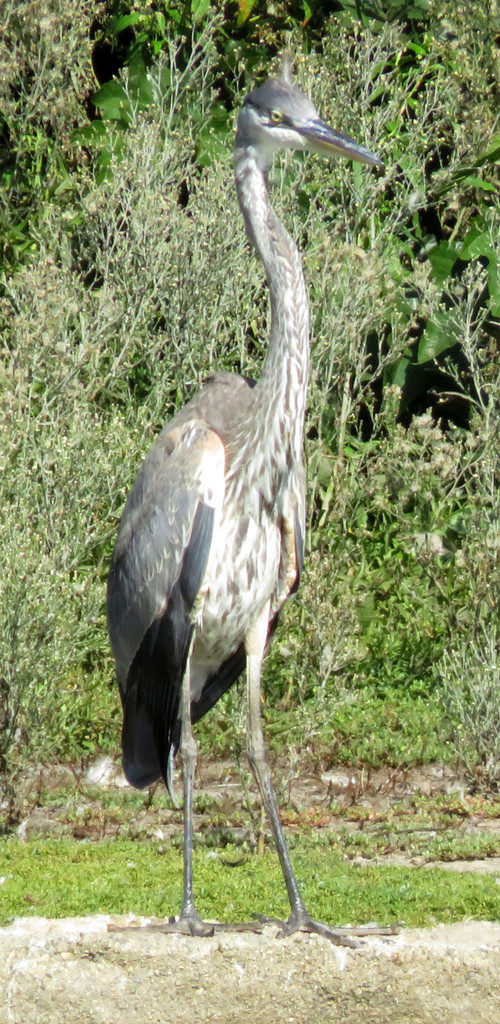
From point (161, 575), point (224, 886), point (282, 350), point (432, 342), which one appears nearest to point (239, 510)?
point (161, 575)

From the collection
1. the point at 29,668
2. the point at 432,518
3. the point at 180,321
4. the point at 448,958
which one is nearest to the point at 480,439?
the point at 432,518

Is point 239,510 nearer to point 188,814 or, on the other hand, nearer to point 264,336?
point 188,814

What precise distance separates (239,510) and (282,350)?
61 cm

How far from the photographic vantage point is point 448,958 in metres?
4.44

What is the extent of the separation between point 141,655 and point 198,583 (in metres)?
0.49

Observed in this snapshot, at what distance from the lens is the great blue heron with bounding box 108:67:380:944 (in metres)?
4.98

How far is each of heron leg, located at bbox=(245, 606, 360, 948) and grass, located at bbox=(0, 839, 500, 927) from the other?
46 cm

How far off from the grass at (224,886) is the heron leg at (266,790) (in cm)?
46

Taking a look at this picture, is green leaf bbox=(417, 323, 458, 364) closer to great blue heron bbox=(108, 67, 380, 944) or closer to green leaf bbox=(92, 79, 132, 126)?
green leaf bbox=(92, 79, 132, 126)

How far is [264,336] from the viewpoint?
8.45 m

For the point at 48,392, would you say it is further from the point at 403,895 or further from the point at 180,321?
the point at 403,895

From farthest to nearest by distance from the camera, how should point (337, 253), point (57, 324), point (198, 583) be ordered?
point (337, 253) → point (57, 324) → point (198, 583)

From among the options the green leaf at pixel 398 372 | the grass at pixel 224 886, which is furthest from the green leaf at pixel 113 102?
the grass at pixel 224 886

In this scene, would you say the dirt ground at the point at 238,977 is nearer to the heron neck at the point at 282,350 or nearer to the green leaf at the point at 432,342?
the heron neck at the point at 282,350
